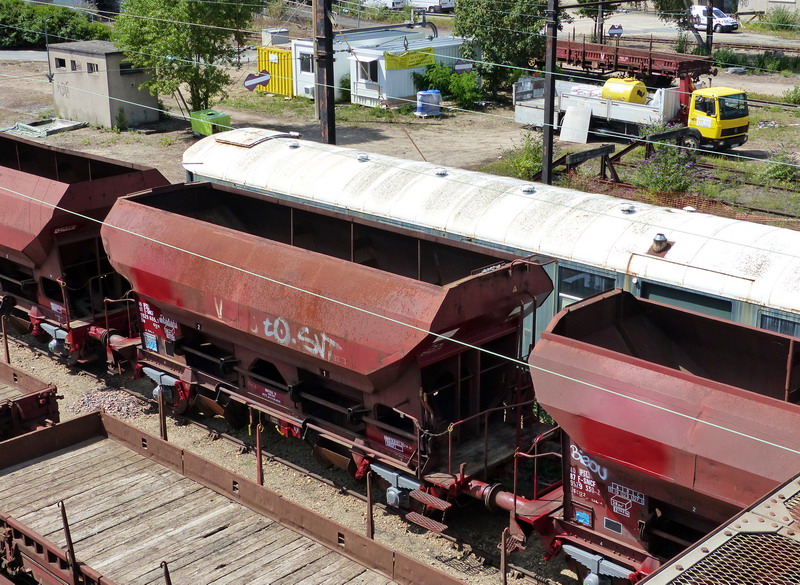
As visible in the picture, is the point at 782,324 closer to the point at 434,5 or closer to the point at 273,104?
the point at 273,104

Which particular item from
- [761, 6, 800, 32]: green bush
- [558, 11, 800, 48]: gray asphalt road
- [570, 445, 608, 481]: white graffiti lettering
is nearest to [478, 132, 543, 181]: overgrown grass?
[570, 445, 608, 481]: white graffiti lettering

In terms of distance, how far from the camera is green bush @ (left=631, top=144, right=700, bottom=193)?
24500 mm

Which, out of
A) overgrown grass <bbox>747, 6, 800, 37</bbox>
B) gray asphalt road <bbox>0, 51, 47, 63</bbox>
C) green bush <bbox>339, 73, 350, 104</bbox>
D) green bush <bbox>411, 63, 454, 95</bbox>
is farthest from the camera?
overgrown grass <bbox>747, 6, 800, 37</bbox>

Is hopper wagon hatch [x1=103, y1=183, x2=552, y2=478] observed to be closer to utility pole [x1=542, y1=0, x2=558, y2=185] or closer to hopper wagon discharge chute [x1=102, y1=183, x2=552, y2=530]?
hopper wagon discharge chute [x1=102, y1=183, x2=552, y2=530]

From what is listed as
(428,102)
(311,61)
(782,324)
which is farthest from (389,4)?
(782,324)

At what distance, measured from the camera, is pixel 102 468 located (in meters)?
10.3

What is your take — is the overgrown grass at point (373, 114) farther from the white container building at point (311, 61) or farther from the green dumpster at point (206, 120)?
the green dumpster at point (206, 120)

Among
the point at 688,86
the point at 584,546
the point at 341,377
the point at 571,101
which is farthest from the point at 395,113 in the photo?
the point at 584,546

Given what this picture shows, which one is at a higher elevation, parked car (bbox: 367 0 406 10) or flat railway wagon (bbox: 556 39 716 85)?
parked car (bbox: 367 0 406 10)

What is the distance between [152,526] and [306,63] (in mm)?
33785

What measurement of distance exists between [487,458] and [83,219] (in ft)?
27.3

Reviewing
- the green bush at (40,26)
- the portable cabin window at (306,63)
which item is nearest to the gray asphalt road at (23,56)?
the green bush at (40,26)

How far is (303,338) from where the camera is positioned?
12141mm

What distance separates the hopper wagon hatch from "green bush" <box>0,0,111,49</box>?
127 ft
